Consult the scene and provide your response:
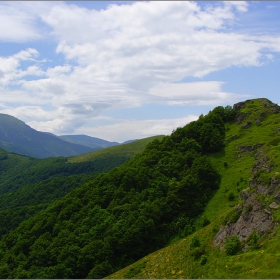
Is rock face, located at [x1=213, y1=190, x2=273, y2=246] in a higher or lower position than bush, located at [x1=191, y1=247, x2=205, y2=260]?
higher

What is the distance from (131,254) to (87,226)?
42.5 ft

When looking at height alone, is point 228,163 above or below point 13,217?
above

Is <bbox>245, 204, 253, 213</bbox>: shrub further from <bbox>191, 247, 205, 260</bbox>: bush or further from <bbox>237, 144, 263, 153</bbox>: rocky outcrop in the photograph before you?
<bbox>237, 144, 263, 153</bbox>: rocky outcrop

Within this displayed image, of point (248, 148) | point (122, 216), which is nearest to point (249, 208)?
point (122, 216)

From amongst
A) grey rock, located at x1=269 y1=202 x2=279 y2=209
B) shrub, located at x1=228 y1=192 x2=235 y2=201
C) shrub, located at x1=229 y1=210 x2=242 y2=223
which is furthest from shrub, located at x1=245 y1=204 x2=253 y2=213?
shrub, located at x1=228 y1=192 x2=235 y2=201

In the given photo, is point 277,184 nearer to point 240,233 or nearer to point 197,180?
point 240,233

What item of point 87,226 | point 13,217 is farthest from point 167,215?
point 13,217

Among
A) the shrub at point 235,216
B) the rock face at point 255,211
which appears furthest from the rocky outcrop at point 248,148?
the shrub at point 235,216

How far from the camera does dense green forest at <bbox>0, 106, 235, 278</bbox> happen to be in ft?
176

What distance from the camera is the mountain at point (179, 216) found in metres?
32.4

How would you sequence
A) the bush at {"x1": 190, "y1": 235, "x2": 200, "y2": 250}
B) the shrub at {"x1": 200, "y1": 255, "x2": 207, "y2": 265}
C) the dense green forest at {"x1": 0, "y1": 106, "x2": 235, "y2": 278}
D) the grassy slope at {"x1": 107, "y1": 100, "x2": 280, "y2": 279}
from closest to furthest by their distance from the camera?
the grassy slope at {"x1": 107, "y1": 100, "x2": 280, "y2": 279} → the shrub at {"x1": 200, "y1": 255, "x2": 207, "y2": 265} → the bush at {"x1": 190, "y1": 235, "x2": 200, "y2": 250} → the dense green forest at {"x1": 0, "y1": 106, "x2": 235, "y2": 278}

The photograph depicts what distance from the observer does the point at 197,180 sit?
6450 centimetres

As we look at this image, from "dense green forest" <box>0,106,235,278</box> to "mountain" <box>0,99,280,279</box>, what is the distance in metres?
0.21

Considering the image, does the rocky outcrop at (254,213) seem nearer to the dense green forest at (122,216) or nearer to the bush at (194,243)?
the bush at (194,243)
